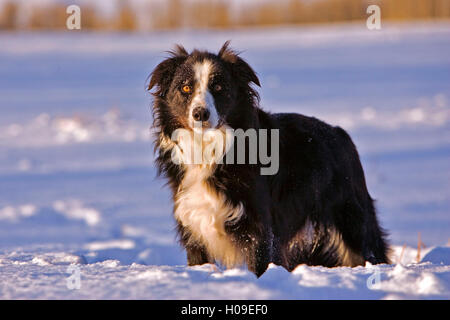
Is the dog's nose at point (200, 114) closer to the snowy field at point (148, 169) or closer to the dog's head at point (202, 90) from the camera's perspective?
the dog's head at point (202, 90)

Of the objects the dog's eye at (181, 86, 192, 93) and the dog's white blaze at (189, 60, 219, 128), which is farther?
the dog's eye at (181, 86, 192, 93)

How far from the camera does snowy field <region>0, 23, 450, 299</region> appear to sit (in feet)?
9.84

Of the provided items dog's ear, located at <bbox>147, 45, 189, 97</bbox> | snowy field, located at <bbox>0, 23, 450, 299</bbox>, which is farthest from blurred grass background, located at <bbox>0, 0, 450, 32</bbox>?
dog's ear, located at <bbox>147, 45, 189, 97</bbox>

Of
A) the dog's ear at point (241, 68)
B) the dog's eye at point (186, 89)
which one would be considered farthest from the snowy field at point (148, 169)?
the dog's ear at point (241, 68)

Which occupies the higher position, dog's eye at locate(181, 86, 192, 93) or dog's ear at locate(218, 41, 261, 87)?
dog's ear at locate(218, 41, 261, 87)

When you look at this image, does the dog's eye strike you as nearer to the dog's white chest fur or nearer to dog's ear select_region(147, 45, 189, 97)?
dog's ear select_region(147, 45, 189, 97)

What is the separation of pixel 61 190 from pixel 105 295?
6.65m

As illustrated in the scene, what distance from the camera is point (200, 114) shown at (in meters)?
3.98

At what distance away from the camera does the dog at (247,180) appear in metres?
4.01

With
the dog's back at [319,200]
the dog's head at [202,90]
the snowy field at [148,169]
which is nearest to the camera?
the snowy field at [148,169]

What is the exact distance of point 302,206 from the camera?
446 centimetres

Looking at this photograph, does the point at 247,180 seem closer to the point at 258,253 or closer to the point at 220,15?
the point at 258,253
